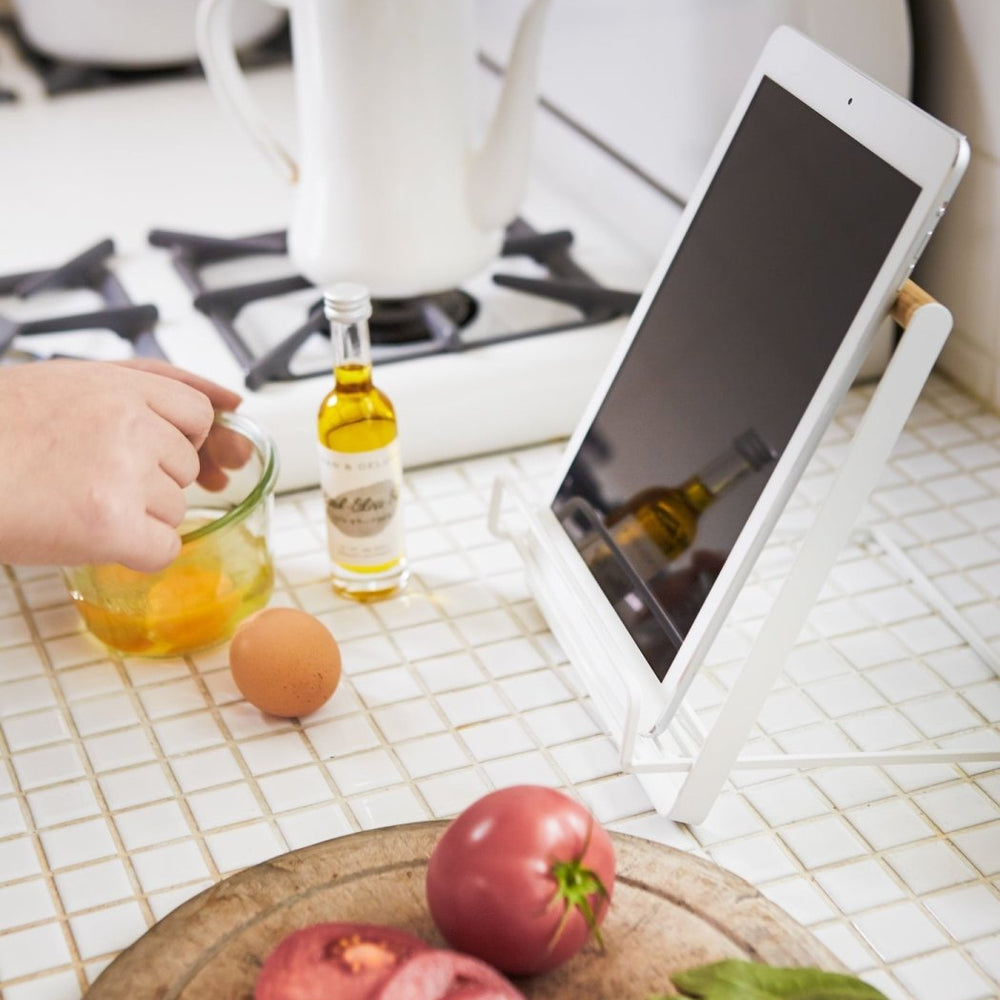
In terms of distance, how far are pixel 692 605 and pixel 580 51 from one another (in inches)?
33.3

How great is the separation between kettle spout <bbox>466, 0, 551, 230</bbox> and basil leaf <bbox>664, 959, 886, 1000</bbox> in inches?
25.7

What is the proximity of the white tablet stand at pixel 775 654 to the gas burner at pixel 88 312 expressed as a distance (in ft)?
1.54

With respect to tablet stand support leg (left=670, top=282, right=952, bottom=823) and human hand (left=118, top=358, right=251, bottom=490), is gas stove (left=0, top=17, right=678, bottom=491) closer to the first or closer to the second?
human hand (left=118, top=358, right=251, bottom=490)

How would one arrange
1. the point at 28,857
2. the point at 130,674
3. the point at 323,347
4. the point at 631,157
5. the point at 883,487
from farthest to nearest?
the point at 631,157 < the point at 323,347 < the point at 883,487 < the point at 130,674 < the point at 28,857

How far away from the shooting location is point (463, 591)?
0.98m

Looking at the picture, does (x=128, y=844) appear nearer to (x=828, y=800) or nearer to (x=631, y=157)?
(x=828, y=800)

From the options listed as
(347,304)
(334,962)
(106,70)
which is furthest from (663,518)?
(106,70)

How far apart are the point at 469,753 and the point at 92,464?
0.88 ft

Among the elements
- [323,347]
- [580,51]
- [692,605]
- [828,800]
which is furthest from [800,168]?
[580,51]

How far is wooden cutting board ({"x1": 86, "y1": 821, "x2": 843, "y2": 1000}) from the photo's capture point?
658 mm

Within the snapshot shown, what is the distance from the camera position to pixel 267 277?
1.30 metres

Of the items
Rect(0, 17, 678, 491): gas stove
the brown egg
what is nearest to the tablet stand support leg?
the brown egg

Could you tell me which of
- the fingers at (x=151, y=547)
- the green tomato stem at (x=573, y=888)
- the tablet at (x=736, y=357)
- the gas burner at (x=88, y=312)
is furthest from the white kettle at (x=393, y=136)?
the green tomato stem at (x=573, y=888)

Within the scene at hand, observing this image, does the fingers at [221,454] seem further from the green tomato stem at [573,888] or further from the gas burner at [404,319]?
the green tomato stem at [573,888]
